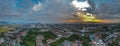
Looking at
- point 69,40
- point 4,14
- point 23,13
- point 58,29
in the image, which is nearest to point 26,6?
point 23,13

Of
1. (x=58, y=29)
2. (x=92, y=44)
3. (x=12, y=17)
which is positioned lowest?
(x=92, y=44)

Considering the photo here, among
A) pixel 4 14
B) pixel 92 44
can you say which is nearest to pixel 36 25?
pixel 4 14

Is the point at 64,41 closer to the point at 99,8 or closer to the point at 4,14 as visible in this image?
the point at 99,8

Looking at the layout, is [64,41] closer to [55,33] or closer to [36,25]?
[55,33]

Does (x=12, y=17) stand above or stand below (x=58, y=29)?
above

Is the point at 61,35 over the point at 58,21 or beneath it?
beneath

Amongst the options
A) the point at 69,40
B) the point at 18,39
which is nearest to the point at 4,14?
the point at 18,39

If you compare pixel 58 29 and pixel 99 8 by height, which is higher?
pixel 99 8
